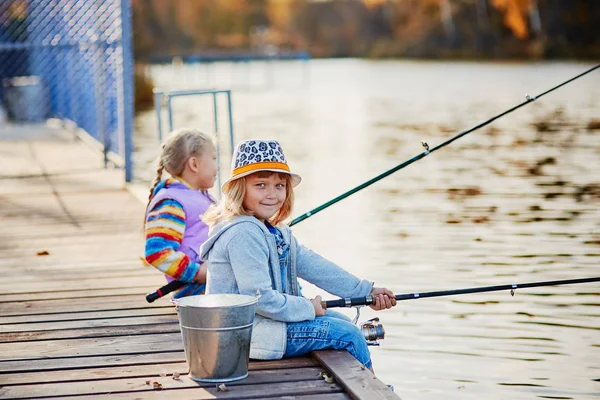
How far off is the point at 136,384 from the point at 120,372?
198 mm

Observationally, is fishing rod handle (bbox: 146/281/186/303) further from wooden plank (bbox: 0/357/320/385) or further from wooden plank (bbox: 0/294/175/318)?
wooden plank (bbox: 0/357/320/385)

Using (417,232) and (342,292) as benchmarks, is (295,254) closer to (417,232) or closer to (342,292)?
(342,292)

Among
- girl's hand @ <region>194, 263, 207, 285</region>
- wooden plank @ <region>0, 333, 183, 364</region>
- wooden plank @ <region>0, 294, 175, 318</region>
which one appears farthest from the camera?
wooden plank @ <region>0, 294, 175, 318</region>

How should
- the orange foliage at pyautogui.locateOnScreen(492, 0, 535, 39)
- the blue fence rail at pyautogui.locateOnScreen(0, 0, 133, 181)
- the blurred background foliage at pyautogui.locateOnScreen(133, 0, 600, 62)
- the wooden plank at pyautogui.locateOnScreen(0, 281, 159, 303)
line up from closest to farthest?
the wooden plank at pyautogui.locateOnScreen(0, 281, 159, 303) < the blue fence rail at pyautogui.locateOnScreen(0, 0, 133, 181) < the blurred background foliage at pyautogui.locateOnScreen(133, 0, 600, 62) < the orange foliage at pyautogui.locateOnScreen(492, 0, 535, 39)

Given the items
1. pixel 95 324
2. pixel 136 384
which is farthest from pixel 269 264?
pixel 95 324

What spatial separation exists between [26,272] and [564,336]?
3.32m

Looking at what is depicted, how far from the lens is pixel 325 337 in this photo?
4723 millimetres

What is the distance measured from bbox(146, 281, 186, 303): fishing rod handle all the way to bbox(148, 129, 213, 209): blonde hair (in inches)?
19.9

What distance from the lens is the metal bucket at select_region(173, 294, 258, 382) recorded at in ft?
13.9

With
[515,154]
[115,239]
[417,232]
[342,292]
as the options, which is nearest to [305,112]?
[515,154]

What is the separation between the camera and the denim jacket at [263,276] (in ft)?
14.8

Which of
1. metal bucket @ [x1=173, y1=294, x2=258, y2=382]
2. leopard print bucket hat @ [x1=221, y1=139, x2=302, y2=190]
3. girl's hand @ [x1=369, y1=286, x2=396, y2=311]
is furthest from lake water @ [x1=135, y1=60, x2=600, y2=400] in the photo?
leopard print bucket hat @ [x1=221, y1=139, x2=302, y2=190]

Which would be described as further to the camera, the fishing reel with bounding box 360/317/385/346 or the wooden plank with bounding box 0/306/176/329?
the wooden plank with bounding box 0/306/176/329

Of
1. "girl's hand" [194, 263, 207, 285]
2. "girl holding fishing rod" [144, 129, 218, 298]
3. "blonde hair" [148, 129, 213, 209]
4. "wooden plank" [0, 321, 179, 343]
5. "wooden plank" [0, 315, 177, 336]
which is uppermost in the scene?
"blonde hair" [148, 129, 213, 209]
